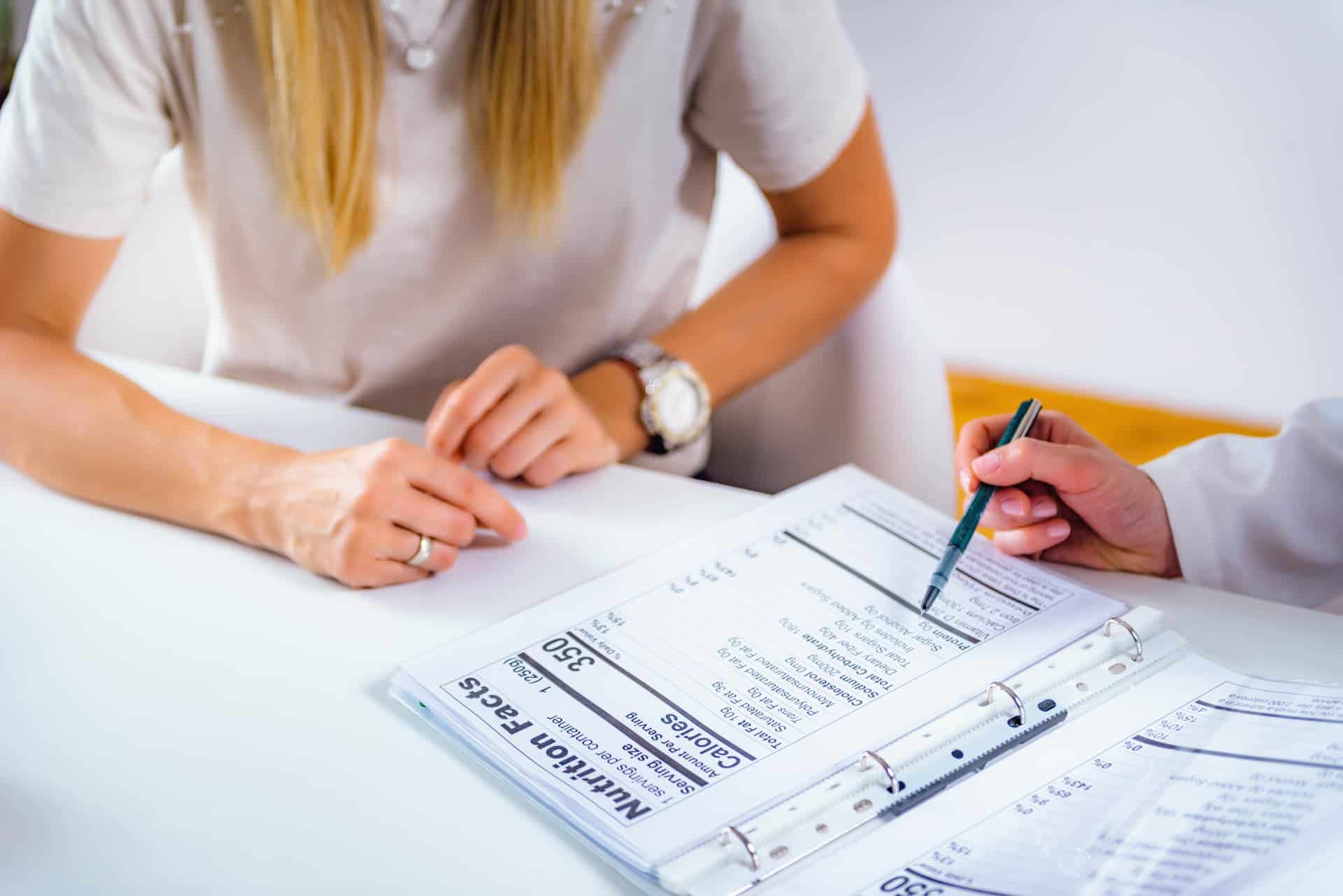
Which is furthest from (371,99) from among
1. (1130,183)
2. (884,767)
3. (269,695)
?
(1130,183)

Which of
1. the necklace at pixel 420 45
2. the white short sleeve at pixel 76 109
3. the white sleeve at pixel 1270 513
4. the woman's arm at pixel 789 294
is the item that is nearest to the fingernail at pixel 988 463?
the white sleeve at pixel 1270 513

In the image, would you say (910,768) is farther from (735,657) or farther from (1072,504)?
(1072,504)

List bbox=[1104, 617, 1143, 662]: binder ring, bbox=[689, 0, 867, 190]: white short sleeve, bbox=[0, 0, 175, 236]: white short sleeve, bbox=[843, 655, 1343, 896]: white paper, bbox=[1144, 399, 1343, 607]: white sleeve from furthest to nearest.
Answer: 1. bbox=[689, 0, 867, 190]: white short sleeve
2. bbox=[0, 0, 175, 236]: white short sleeve
3. bbox=[1144, 399, 1343, 607]: white sleeve
4. bbox=[1104, 617, 1143, 662]: binder ring
5. bbox=[843, 655, 1343, 896]: white paper

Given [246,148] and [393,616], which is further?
[246,148]

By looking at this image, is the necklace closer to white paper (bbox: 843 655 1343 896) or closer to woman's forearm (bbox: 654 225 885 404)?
woman's forearm (bbox: 654 225 885 404)

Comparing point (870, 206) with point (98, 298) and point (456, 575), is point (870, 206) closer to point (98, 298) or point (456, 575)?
point (456, 575)

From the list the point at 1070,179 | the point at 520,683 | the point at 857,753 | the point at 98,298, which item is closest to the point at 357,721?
the point at 520,683

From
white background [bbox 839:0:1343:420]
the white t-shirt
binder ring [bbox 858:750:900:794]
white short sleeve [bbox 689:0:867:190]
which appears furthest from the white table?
white background [bbox 839:0:1343:420]

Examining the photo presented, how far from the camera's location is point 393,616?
25.9 inches

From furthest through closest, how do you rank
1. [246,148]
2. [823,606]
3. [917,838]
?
[246,148]
[823,606]
[917,838]

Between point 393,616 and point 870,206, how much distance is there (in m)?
0.61

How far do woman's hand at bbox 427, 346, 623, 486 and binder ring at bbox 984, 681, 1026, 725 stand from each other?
343 mm

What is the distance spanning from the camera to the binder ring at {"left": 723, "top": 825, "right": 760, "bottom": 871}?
469 mm

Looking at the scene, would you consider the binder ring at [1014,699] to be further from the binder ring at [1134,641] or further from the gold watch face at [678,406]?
the gold watch face at [678,406]
